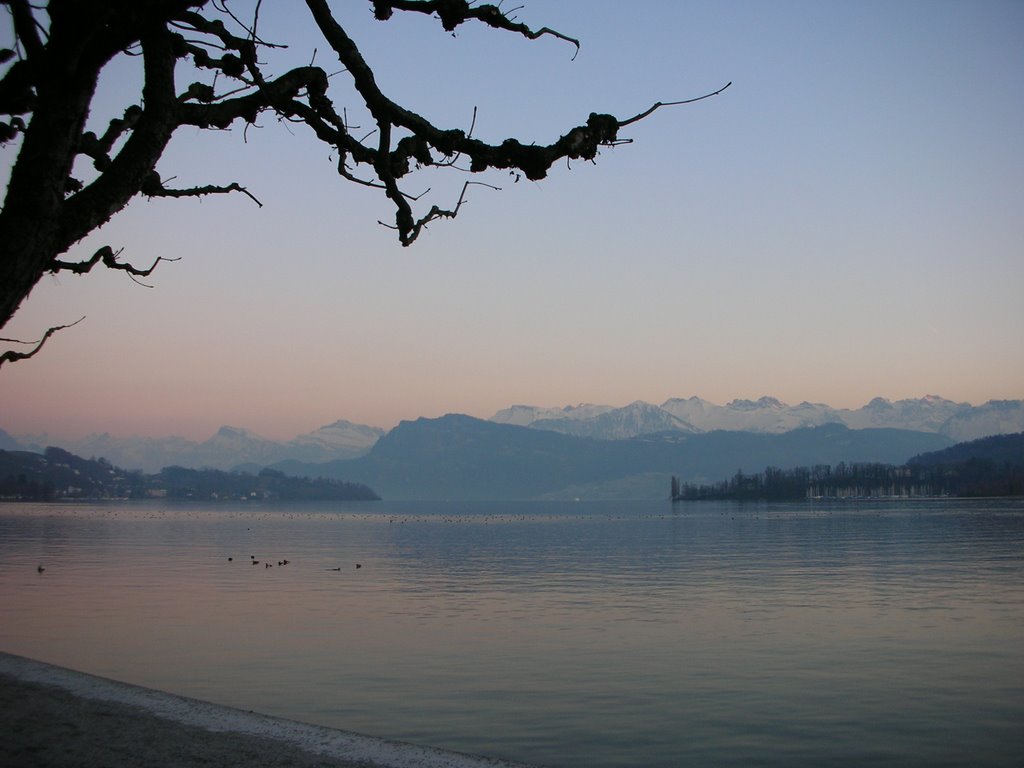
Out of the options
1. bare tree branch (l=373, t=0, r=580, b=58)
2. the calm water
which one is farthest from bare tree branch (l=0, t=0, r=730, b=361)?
the calm water

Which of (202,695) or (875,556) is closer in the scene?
(202,695)

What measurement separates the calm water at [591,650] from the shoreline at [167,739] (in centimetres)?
527

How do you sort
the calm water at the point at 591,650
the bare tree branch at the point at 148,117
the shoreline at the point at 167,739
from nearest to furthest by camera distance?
the bare tree branch at the point at 148,117
the shoreline at the point at 167,739
the calm water at the point at 591,650

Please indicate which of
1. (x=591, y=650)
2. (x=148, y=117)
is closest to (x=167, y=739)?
(x=148, y=117)

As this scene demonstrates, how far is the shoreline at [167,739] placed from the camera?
35.3 ft

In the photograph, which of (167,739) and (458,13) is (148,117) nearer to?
(458,13)

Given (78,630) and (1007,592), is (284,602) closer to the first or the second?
(78,630)

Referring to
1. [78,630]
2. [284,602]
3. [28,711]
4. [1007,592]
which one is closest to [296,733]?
[28,711]

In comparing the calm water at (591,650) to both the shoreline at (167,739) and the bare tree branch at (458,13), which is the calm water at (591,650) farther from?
the bare tree branch at (458,13)

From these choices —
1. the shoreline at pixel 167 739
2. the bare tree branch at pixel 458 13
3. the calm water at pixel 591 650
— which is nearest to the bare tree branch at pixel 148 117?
the bare tree branch at pixel 458 13

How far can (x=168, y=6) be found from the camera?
262 inches

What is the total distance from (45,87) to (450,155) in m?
2.81

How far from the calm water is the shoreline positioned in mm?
5271

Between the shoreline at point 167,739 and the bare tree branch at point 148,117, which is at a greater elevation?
the bare tree branch at point 148,117
